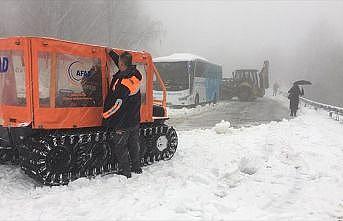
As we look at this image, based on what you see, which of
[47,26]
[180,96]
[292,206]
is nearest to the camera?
[292,206]

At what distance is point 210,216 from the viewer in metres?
6.11

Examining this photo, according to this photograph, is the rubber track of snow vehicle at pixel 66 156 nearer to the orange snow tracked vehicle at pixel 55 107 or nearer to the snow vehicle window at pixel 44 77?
the orange snow tracked vehicle at pixel 55 107

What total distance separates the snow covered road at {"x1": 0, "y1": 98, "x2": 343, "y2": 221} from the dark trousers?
1.00 ft

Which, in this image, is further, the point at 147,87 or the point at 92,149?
the point at 147,87

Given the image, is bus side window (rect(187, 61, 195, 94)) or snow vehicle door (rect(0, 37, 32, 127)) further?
bus side window (rect(187, 61, 195, 94))

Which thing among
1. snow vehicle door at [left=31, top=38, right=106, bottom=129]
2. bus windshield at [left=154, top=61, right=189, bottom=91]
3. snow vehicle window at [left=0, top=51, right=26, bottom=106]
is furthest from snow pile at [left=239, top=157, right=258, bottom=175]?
bus windshield at [left=154, top=61, right=189, bottom=91]

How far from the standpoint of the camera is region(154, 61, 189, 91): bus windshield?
27078 millimetres

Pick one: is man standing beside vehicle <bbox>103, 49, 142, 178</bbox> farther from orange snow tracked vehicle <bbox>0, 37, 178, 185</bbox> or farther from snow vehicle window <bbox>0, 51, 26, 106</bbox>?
snow vehicle window <bbox>0, 51, 26, 106</bbox>

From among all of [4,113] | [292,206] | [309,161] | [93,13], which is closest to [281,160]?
[309,161]

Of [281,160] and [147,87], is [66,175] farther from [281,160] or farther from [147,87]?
[281,160]

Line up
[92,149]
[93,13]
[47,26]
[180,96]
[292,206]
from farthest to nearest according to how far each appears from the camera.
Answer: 1. [93,13]
2. [47,26]
3. [180,96]
4. [92,149]
5. [292,206]

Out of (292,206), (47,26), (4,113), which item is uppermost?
(47,26)

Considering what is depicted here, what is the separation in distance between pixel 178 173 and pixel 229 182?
1.03m

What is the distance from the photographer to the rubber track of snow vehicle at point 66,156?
7.69 m
